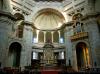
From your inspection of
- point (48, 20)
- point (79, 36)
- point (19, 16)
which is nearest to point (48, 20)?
point (48, 20)

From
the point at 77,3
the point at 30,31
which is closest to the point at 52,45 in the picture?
the point at 30,31

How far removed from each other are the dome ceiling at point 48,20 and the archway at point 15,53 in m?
7.73

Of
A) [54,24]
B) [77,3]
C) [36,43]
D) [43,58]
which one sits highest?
[77,3]

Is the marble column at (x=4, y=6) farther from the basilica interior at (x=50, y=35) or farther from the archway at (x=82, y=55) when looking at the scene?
the archway at (x=82, y=55)

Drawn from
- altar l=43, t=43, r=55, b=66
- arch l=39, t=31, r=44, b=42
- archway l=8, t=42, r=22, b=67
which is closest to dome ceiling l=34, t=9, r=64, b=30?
arch l=39, t=31, r=44, b=42

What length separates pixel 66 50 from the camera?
2359 cm

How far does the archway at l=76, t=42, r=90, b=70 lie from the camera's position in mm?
21881

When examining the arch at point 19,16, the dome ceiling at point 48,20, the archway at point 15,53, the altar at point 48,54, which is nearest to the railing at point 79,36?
the altar at point 48,54

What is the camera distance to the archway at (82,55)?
21.9 m

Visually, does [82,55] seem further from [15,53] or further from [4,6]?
[4,6]

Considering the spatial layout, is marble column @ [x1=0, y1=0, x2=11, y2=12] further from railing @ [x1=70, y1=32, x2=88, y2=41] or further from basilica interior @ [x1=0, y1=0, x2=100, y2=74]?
railing @ [x1=70, y1=32, x2=88, y2=41]

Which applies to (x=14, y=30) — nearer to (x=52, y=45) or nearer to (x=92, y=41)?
(x=52, y=45)

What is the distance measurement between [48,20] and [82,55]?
39.1 feet

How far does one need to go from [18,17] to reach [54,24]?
8.96 meters
